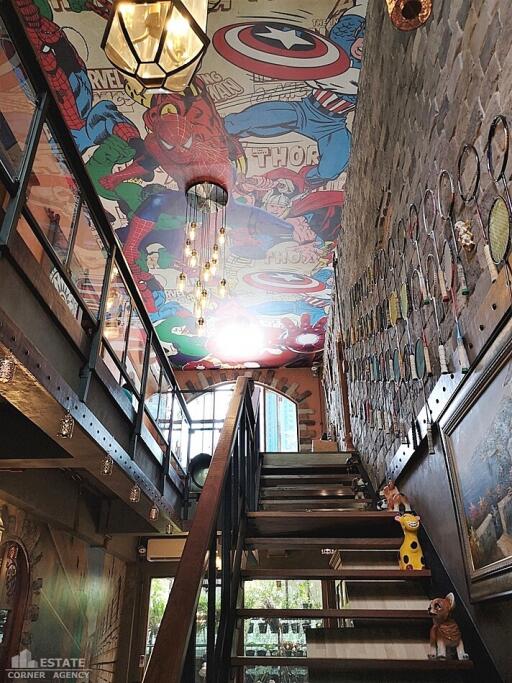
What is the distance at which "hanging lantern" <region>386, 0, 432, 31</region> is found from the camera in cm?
211

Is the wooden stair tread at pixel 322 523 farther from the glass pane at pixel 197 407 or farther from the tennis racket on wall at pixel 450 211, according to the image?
the glass pane at pixel 197 407

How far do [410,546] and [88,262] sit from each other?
9.42 feet

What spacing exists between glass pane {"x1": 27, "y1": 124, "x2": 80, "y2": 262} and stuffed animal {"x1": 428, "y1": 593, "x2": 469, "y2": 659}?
9.23ft

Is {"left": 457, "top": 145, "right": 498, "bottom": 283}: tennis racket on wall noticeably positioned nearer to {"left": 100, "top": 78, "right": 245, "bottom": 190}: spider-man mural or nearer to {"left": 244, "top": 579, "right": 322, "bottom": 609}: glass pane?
{"left": 100, "top": 78, "right": 245, "bottom": 190}: spider-man mural

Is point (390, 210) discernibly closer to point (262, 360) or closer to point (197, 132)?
point (197, 132)

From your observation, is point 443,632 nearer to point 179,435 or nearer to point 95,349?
point 95,349

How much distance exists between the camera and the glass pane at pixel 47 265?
273 centimetres

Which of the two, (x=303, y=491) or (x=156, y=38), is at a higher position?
(x=156, y=38)

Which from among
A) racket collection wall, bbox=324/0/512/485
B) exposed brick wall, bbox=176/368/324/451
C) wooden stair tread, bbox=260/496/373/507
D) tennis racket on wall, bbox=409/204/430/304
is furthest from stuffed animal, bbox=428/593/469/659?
exposed brick wall, bbox=176/368/324/451

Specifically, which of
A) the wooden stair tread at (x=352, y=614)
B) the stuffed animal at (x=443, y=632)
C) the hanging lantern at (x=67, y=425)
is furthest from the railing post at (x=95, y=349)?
the stuffed animal at (x=443, y=632)

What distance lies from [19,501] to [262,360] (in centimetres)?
626

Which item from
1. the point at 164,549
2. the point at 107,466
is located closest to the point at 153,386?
the point at 107,466

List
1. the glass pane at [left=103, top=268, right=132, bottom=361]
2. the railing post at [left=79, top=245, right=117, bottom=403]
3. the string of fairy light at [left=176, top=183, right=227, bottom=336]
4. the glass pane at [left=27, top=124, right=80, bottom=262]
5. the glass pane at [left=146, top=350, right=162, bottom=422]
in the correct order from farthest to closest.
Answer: the string of fairy light at [left=176, top=183, right=227, bottom=336] < the glass pane at [left=146, top=350, right=162, bottom=422] < the glass pane at [left=103, top=268, right=132, bottom=361] < the railing post at [left=79, top=245, right=117, bottom=403] < the glass pane at [left=27, top=124, right=80, bottom=262]

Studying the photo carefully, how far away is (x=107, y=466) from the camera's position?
4.07 m
